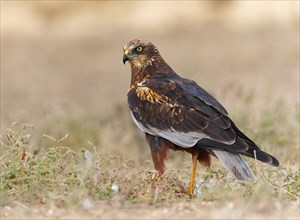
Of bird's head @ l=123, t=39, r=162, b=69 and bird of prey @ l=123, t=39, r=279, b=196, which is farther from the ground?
bird's head @ l=123, t=39, r=162, b=69

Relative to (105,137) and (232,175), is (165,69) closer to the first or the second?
(232,175)

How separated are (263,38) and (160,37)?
130 inches

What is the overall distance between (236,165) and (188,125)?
57cm

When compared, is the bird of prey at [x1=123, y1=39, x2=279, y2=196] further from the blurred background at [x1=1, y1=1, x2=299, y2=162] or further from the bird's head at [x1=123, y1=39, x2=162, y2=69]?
the blurred background at [x1=1, y1=1, x2=299, y2=162]

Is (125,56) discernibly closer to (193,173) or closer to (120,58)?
(193,173)

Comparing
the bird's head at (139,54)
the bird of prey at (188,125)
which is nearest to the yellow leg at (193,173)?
the bird of prey at (188,125)

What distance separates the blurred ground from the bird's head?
1.48 m

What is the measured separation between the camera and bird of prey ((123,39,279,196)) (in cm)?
767

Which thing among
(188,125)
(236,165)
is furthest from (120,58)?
(236,165)

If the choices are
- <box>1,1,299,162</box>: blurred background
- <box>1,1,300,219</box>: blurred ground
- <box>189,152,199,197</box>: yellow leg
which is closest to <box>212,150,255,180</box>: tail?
<box>189,152,199,197</box>: yellow leg

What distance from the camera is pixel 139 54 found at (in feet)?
29.6

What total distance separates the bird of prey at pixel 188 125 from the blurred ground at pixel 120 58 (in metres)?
1.92

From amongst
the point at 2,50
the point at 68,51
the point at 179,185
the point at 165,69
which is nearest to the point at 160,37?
the point at 68,51

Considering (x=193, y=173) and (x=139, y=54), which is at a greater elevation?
(x=139, y=54)
